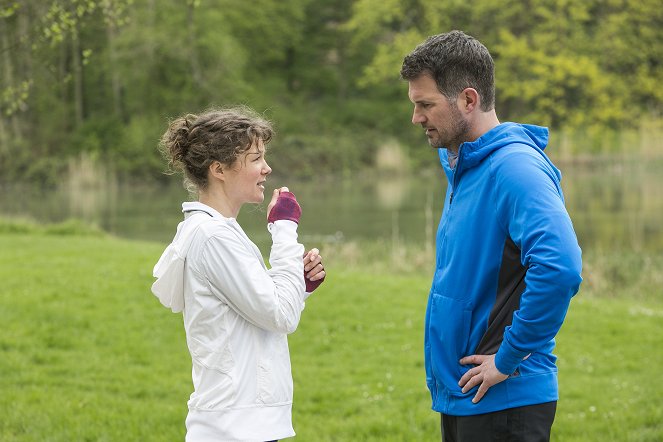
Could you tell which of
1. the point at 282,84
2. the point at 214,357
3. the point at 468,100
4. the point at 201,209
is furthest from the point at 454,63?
the point at 282,84

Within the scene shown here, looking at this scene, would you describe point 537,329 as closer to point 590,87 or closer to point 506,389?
point 506,389

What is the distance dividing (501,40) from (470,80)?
44102 mm

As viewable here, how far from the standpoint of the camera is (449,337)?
3082 millimetres

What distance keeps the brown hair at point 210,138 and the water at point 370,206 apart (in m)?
11.4

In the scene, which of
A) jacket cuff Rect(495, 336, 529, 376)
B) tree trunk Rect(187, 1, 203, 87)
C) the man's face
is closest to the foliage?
tree trunk Rect(187, 1, 203, 87)

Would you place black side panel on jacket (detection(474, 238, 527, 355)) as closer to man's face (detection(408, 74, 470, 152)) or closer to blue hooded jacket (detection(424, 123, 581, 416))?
blue hooded jacket (detection(424, 123, 581, 416))

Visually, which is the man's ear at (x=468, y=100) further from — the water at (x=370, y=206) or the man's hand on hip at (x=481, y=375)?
the water at (x=370, y=206)

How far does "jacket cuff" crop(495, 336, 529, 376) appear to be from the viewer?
9.37ft

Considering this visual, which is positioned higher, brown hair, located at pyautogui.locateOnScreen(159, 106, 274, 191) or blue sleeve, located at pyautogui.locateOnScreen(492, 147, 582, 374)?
brown hair, located at pyautogui.locateOnScreen(159, 106, 274, 191)

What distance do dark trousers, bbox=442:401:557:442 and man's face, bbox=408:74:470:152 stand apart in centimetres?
91

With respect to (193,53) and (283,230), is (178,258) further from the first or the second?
(193,53)

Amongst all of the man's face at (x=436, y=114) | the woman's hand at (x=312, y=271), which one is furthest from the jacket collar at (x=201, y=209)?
the man's face at (x=436, y=114)

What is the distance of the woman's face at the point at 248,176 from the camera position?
10.5 ft

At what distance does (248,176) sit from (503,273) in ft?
3.02
